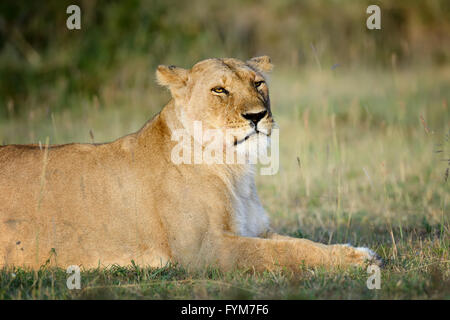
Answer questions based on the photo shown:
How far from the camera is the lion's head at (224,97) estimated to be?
14.8ft

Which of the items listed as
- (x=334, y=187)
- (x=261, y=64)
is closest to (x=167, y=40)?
(x=334, y=187)

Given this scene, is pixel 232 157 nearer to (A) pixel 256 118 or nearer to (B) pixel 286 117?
(A) pixel 256 118

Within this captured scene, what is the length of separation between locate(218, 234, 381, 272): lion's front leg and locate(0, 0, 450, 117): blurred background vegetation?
7245mm

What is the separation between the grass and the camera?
3.87m

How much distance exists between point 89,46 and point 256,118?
31.5 feet

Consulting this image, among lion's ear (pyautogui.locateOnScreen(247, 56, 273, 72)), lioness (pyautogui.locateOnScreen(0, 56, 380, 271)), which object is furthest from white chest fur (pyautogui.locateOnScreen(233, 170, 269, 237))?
lion's ear (pyautogui.locateOnScreen(247, 56, 273, 72))

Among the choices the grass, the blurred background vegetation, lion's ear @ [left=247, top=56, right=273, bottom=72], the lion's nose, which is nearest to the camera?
the grass

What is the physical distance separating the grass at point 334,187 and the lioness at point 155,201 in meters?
0.15

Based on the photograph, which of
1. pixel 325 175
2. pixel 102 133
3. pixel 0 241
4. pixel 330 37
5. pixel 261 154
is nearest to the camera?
pixel 0 241

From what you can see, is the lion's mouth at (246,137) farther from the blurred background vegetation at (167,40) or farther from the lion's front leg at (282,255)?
the blurred background vegetation at (167,40)

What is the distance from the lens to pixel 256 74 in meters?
4.86

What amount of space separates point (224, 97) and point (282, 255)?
124 centimetres

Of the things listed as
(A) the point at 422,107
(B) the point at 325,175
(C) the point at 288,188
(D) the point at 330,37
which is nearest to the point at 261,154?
(C) the point at 288,188

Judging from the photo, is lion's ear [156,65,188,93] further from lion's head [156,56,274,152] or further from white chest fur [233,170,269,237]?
white chest fur [233,170,269,237]
